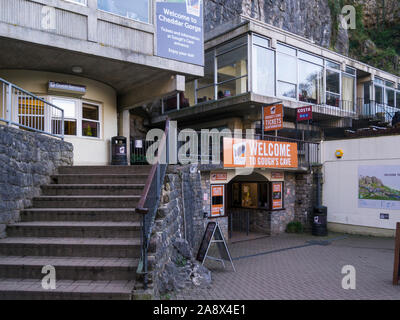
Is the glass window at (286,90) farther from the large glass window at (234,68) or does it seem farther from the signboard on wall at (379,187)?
the signboard on wall at (379,187)

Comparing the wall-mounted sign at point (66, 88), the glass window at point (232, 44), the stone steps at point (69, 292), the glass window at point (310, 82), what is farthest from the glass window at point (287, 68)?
the stone steps at point (69, 292)

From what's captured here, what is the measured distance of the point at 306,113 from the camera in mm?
14742

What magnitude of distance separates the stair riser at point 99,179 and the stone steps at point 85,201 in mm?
850

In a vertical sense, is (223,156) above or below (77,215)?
above

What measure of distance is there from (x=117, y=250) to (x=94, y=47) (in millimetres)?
5932

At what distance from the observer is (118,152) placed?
464 inches

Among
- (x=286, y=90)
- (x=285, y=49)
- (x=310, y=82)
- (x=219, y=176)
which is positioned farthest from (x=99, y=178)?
(x=310, y=82)

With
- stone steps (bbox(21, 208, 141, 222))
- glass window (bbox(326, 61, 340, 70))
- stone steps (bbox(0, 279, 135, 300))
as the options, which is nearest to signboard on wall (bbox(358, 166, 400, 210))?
glass window (bbox(326, 61, 340, 70))

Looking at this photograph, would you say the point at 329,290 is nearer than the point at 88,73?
Yes

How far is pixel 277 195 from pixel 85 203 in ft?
33.3

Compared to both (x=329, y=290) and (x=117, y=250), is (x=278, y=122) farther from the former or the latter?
(x=117, y=250)
